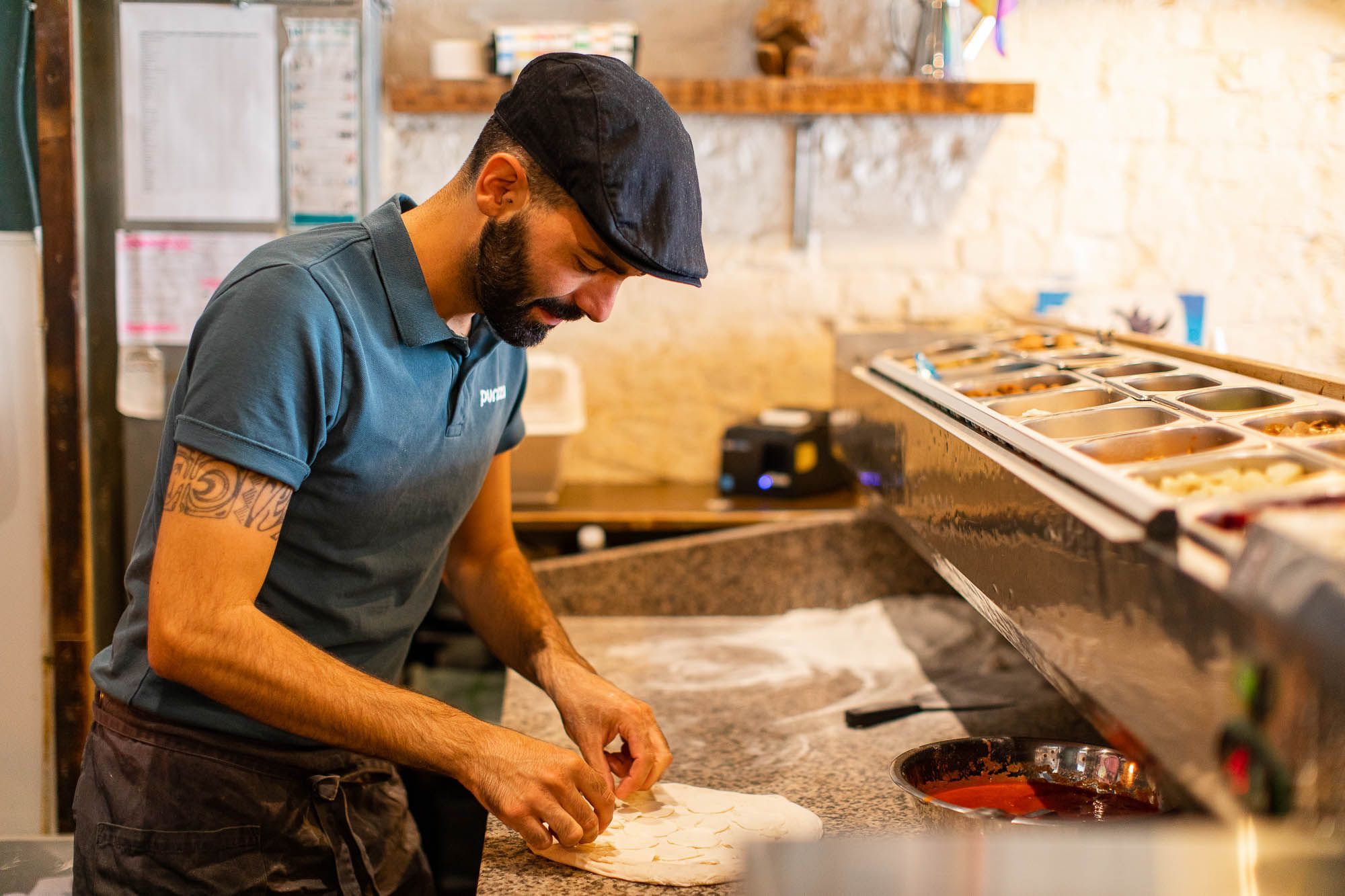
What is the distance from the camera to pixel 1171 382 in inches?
68.0

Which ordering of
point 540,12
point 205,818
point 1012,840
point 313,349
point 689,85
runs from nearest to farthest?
point 1012,840 → point 313,349 → point 205,818 → point 689,85 → point 540,12

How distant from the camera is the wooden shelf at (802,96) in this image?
3057mm

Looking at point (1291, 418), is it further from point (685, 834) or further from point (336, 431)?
point (336, 431)

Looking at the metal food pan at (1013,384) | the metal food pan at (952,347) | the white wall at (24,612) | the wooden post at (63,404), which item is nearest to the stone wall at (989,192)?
the metal food pan at (952,347)

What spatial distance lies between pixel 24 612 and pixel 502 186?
2.14 metres

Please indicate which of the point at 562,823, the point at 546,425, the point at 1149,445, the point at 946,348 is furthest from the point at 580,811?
the point at 546,425

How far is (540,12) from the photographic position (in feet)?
11.0

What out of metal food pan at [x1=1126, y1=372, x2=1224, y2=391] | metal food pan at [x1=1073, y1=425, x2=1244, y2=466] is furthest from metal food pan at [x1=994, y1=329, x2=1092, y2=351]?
metal food pan at [x1=1073, y1=425, x2=1244, y2=466]

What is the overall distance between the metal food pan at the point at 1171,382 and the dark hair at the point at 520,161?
928mm

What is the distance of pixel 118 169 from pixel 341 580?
1909mm

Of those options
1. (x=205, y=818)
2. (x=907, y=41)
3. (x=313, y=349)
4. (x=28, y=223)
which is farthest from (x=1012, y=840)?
(x=907, y=41)

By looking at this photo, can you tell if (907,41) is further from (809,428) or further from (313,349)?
(313,349)

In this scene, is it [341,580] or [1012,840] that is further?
[341,580]

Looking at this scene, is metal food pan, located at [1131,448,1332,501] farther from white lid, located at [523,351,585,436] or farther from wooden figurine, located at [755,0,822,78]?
wooden figurine, located at [755,0,822,78]
